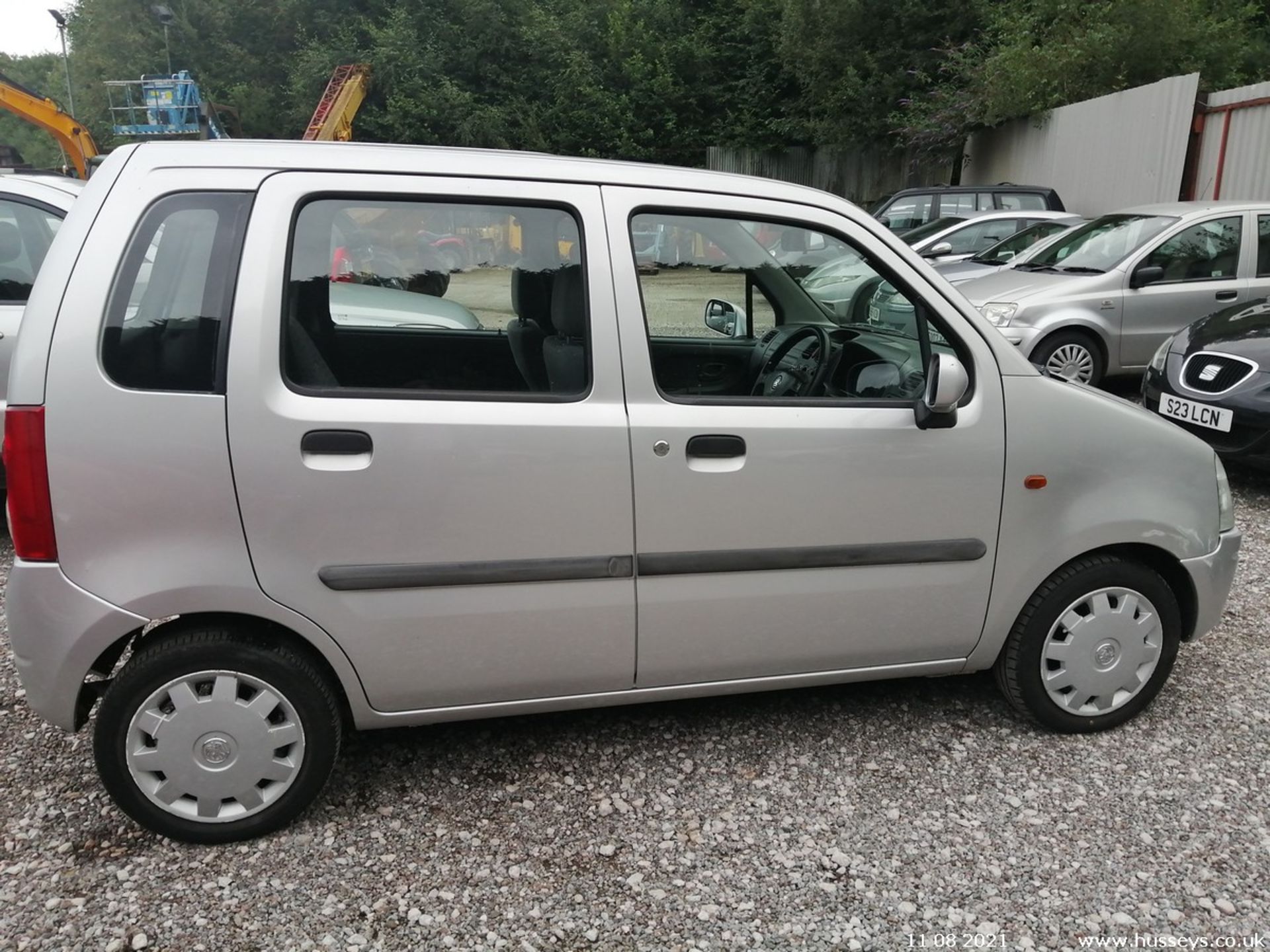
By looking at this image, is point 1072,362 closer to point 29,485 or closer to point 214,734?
point 214,734

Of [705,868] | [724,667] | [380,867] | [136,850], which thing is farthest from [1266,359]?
[136,850]

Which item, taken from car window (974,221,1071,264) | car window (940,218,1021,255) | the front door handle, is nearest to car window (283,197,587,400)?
the front door handle

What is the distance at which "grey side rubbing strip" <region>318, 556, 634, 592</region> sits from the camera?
8.31 feet

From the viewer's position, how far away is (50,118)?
18.7 meters

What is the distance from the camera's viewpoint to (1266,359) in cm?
552

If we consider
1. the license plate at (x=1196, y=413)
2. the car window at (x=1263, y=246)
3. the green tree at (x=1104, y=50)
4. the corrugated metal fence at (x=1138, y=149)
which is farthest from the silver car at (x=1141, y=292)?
the green tree at (x=1104, y=50)

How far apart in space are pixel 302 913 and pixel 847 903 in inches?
52.9

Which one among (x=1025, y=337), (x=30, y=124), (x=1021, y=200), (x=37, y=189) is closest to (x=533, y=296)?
(x=37, y=189)

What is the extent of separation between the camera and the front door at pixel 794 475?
106 inches

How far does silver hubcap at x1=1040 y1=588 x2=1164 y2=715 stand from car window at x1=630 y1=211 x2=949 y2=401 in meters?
0.92

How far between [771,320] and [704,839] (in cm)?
162

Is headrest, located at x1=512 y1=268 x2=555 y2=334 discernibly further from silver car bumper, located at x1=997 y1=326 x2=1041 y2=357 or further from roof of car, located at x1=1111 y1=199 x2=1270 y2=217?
roof of car, located at x1=1111 y1=199 x2=1270 y2=217

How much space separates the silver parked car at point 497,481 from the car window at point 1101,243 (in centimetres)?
543

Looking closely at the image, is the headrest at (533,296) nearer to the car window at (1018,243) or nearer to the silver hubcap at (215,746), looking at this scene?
the silver hubcap at (215,746)
